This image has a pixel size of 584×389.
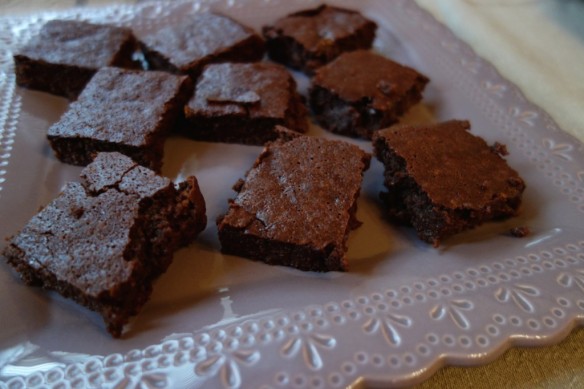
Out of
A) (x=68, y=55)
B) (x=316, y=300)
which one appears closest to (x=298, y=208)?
(x=316, y=300)

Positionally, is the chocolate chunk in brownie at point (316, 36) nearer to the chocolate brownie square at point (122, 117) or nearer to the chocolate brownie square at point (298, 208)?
the chocolate brownie square at point (122, 117)

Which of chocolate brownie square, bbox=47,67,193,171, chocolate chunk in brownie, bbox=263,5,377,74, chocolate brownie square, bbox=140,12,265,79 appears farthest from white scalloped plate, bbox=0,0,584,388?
chocolate chunk in brownie, bbox=263,5,377,74

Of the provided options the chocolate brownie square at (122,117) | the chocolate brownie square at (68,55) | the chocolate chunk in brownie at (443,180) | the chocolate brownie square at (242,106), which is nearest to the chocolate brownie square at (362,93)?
the chocolate brownie square at (242,106)

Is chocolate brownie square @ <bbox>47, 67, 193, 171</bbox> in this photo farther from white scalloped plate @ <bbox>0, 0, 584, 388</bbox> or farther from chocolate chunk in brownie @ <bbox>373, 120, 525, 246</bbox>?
chocolate chunk in brownie @ <bbox>373, 120, 525, 246</bbox>

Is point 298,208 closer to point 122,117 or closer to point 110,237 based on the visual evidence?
point 110,237

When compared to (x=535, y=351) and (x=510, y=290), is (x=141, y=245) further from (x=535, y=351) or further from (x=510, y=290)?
(x=535, y=351)

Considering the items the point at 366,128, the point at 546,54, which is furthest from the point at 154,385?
the point at 546,54
